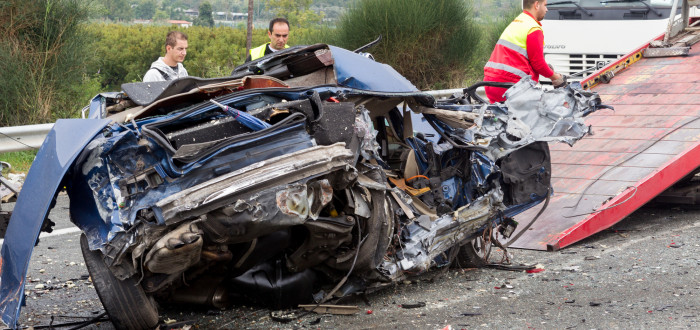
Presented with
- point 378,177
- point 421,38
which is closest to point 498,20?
point 421,38

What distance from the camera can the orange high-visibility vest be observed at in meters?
7.12

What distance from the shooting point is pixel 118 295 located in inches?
156

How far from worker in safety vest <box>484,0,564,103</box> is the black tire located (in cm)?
404

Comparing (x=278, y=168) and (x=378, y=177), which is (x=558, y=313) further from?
(x=278, y=168)

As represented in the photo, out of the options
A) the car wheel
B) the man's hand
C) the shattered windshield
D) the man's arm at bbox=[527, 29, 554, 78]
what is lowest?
the car wheel

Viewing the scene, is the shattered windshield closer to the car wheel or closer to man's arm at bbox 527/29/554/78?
man's arm at bbox 527/29/554/78

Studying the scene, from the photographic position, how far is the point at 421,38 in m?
14.6

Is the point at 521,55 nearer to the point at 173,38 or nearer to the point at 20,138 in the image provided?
the point at 173,38

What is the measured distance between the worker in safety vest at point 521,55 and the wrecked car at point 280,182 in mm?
1375

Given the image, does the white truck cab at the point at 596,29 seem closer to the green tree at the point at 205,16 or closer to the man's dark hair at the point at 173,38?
the man's dark hair at the point at 173,38

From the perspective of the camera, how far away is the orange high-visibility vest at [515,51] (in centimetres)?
712

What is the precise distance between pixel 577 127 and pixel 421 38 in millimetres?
9188

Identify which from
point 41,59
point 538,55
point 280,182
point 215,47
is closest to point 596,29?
point 538,55

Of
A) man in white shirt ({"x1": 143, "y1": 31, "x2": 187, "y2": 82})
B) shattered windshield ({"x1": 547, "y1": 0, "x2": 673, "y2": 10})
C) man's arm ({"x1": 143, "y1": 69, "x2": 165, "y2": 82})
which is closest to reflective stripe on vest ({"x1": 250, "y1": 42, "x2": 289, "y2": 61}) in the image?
man in white shirt ({"x1": 143, "y1": 31, "x2": 187, "y2": 82})
